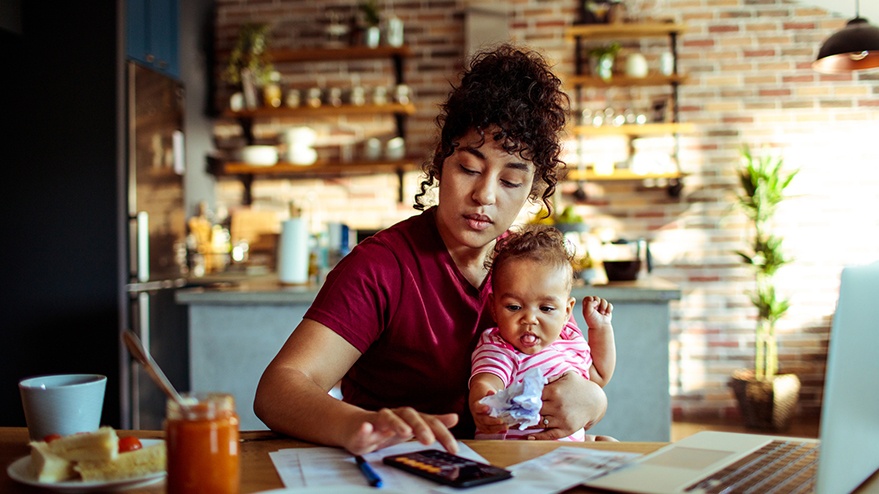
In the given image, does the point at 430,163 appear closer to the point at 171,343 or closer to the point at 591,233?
the point at 171,343

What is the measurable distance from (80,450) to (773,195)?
4.27m

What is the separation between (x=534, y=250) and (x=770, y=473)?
0.69 meters

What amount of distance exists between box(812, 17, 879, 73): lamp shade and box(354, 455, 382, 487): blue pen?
10.2ft

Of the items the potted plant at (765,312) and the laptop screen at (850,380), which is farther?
the potted plant at (765,312)

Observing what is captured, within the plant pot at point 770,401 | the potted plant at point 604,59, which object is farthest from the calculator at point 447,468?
the potted plant at point 604,59

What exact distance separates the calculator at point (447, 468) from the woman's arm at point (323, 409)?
3 centimetres

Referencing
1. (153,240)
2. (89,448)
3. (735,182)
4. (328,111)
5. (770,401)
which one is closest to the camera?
(89,448)

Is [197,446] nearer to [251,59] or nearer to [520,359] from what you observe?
[520,359]

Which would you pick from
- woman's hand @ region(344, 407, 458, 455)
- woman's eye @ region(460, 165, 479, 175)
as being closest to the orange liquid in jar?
woman's hand @ region(344, 407, 458, 455)

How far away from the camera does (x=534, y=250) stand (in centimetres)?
154

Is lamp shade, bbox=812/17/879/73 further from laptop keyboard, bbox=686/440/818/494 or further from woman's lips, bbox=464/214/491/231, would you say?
laptop keyboard, bbox=686/440/818/494

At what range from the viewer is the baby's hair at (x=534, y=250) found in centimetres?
152

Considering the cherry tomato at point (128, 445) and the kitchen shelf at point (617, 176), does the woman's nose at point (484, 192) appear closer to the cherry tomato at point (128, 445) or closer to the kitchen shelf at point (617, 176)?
the cherry tomato at point (128, 445)

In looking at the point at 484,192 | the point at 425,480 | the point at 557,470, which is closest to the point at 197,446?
the point at 425,480
